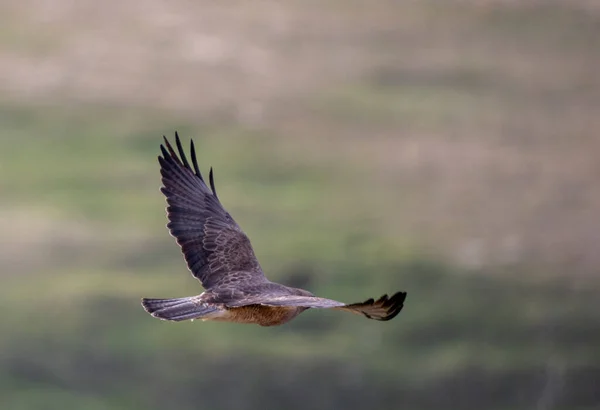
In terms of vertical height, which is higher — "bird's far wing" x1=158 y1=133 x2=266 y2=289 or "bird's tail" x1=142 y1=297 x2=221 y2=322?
"bird's far wing" x1=158 y1=133 x2=266 y2=289

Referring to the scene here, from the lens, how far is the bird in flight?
9961 millimetres

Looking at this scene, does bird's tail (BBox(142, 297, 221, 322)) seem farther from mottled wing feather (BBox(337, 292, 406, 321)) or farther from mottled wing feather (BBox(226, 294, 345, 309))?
mottled wing feather (BBox(337, 292, 406, 321))

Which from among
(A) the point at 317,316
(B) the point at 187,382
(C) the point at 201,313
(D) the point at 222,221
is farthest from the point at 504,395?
(C) the point at 201,313

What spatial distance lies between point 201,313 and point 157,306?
0.35m

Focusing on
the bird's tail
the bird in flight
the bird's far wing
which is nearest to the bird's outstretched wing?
the bird in flight

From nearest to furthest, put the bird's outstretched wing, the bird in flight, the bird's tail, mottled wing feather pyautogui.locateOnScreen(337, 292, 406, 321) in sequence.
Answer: the bird's outstretched wing
mottled wing feather pyautogui.locateOnScreen(337, 292, 406, 321)
the bird in flight
the bird's tail

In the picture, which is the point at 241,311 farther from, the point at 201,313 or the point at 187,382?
the point at 187,382

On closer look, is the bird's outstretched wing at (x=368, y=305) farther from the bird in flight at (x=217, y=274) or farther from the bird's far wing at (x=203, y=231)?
the bird's far wing at (x=203, y=231)

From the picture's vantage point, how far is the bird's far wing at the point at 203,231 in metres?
11.4

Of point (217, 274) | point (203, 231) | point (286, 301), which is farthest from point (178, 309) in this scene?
point (203, 231)

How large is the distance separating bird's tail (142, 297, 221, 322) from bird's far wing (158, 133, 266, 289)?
2.46 ft

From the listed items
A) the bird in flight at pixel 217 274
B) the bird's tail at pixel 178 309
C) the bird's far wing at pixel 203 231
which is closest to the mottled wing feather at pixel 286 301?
the bird in flight at pixel 217 274

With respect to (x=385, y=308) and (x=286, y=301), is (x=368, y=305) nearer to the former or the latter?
(x=385, y=308)

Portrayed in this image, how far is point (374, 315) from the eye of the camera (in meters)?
9.25
